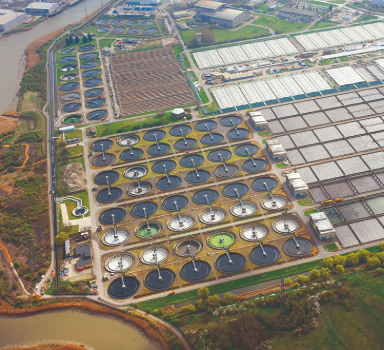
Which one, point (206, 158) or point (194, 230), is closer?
point (194, 230)

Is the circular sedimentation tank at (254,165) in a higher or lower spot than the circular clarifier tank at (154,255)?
higher

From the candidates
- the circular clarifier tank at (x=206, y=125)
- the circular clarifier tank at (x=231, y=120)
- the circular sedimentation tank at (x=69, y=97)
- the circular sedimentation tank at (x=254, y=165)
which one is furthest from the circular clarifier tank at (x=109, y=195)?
the circular sedimentation tank at (x=69, y=97)

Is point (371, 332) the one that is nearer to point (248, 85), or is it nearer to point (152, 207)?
point (152, 207)

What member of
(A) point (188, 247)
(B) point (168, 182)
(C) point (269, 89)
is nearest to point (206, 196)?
(B) point (168, 182)

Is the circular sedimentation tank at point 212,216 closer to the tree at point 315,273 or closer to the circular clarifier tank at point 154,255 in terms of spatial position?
the circular clarifier tank at point 154,255

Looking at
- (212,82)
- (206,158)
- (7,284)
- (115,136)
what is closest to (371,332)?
(206,158)
